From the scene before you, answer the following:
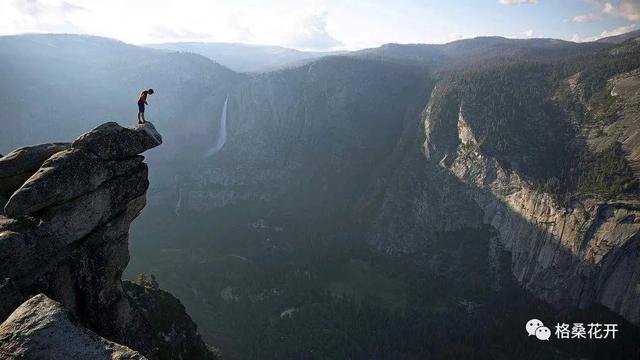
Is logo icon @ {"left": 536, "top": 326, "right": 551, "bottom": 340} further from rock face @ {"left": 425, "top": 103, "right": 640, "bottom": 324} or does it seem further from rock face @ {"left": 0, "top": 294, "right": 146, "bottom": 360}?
rock face @ {"left": 0, "top": 294, "right": 146, "bottom": 360}

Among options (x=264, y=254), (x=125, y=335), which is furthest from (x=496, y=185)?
(x=125, y=335)

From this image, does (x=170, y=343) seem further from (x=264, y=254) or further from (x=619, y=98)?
(x=619, y=98)

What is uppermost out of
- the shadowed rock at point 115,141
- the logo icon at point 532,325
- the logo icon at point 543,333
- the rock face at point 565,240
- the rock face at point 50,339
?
the shadowed rock at point 115,141

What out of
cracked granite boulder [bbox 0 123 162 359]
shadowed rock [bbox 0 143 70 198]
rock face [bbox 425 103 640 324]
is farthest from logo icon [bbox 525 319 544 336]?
shadowed rock [bbox 0 143 70 198]

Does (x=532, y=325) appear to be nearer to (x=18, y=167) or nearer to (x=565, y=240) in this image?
(x=565, y=240)

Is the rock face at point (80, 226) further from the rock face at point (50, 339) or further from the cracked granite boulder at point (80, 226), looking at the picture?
the rock face at point (50, 339)

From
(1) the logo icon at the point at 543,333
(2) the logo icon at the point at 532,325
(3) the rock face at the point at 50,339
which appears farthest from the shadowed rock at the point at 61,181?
(1) the logo icon at the point at 543,333
